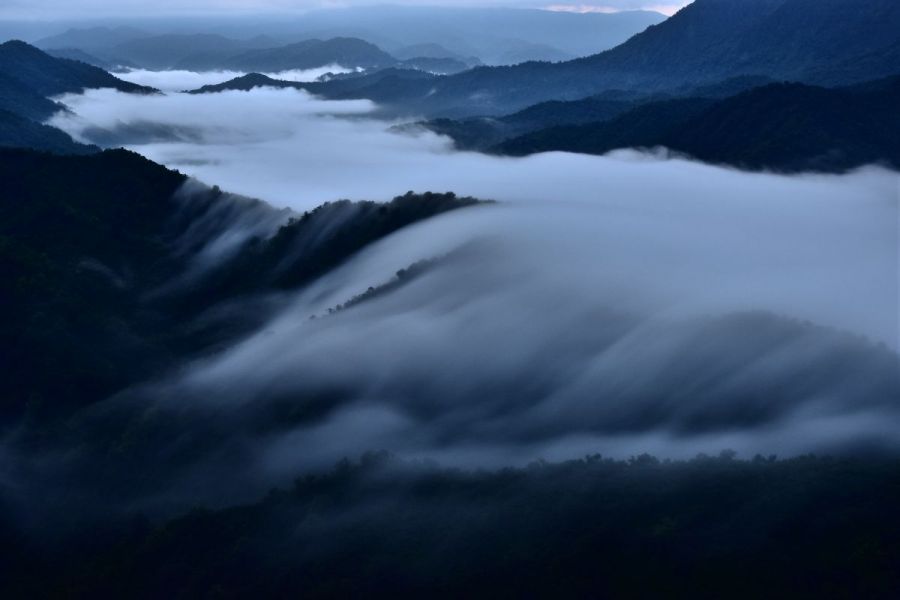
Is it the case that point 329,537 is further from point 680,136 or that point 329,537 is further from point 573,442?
point 680,136

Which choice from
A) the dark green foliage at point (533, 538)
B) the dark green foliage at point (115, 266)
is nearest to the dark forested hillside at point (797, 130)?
the dark green foliage at point (115, 266)

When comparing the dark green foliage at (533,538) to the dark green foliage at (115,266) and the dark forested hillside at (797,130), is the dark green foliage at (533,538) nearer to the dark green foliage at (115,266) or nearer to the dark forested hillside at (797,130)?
the dark green foliage at (115,266)

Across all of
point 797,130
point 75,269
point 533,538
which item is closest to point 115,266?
point 75,269

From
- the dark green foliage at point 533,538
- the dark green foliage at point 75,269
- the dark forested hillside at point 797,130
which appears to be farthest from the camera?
the dark forested hillside at point 797,130

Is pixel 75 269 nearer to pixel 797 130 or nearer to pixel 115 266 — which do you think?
pixel 115 266

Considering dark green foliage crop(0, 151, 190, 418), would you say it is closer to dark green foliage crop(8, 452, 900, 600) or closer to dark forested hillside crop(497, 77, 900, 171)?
dark green foliage crop(8, 452, 900, 600)
